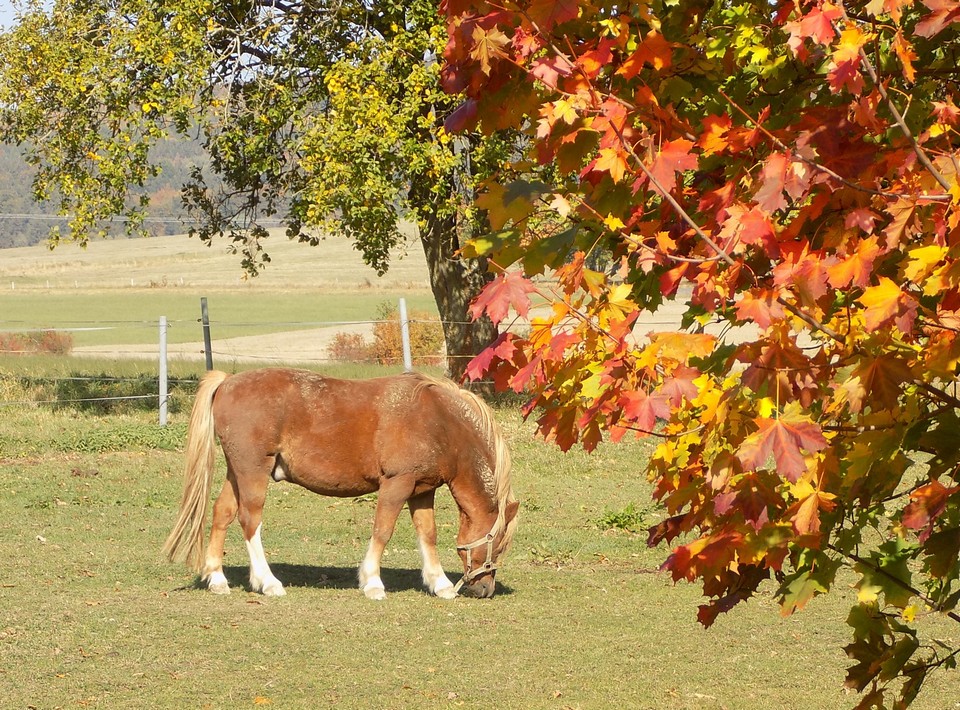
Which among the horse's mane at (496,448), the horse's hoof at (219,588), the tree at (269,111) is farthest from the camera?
the tree at (269,111)

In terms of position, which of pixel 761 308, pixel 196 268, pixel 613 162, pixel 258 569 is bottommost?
pixel 196 268

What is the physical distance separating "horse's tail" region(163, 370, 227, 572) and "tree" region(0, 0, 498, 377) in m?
7.46

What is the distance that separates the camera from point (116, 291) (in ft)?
218

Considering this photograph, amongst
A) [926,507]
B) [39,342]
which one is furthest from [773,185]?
[39,342]

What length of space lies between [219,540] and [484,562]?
1.98 metres

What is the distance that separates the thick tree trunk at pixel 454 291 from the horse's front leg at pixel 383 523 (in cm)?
991

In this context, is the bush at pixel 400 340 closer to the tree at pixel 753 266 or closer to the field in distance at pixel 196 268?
the tree at pixel 753 266

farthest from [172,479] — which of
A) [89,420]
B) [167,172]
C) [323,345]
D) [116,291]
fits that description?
[167,172]

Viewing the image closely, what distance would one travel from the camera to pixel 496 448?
912cm

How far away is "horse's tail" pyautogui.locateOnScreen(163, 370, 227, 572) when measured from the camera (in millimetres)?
8969

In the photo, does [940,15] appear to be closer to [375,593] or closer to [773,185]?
[773,185]

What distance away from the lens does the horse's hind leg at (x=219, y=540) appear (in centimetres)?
895

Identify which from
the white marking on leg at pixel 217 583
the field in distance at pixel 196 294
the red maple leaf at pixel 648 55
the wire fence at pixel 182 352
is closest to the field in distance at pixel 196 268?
the field in distance at pixel 196 294

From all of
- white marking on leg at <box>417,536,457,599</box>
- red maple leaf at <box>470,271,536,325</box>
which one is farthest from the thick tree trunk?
red maple leaf at <box>470,271,536,325</box>
